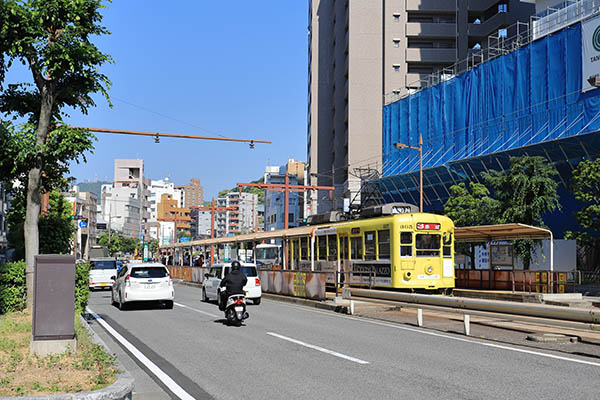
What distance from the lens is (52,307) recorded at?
31.9ft

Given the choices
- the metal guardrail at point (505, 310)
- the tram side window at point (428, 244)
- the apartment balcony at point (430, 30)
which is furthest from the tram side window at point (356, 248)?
the apartment balcony at point (430, 30)

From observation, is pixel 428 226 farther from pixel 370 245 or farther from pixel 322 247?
pixel 322 247

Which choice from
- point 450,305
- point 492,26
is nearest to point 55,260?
point 450,305

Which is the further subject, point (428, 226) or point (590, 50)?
point (590, 50)

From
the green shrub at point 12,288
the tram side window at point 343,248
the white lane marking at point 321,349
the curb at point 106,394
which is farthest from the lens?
the tram side window at point 343,248

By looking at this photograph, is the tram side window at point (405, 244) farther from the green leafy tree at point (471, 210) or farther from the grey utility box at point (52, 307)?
the grey utility box at point (52, 307)

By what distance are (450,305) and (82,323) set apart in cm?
Answer: 836

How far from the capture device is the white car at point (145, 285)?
21578 millimetres

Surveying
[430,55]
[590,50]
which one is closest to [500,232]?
[590,50]

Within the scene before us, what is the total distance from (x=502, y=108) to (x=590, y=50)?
32.5ft

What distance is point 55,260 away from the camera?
10.0 meters

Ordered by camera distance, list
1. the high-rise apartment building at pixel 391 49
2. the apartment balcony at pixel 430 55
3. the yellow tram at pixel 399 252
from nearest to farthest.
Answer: the yellow tram at pixel 399 252 < the high-rise apartment building at pixel 391 49 < the apartment balcony at pixel 430 55

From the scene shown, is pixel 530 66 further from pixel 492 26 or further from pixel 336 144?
pixel 336 144

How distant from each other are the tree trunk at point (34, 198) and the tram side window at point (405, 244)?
1342 cm
